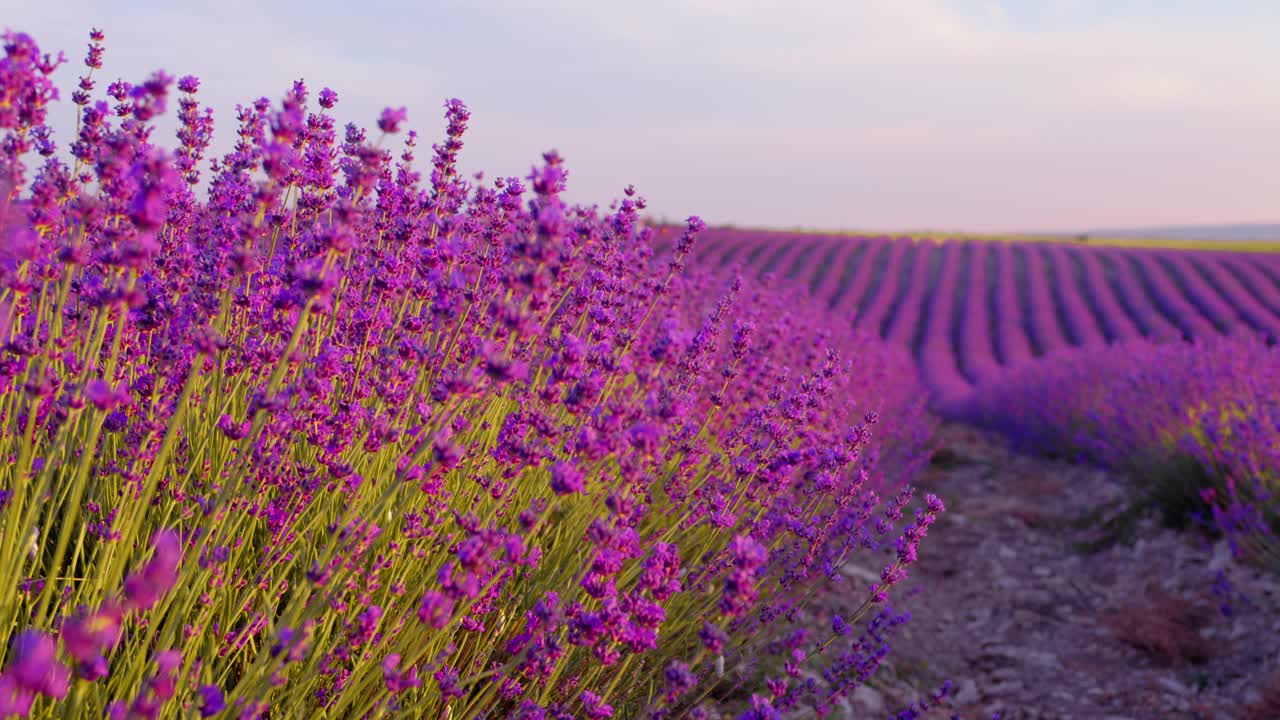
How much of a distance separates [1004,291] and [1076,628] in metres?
17.5

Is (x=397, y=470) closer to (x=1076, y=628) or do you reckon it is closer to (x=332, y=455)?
(x=332, y=455)

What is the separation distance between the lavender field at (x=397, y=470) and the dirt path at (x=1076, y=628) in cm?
5

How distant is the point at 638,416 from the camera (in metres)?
1.77

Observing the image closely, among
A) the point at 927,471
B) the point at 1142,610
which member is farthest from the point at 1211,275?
the point at 1142,610

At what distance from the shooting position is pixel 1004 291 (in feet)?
67.8

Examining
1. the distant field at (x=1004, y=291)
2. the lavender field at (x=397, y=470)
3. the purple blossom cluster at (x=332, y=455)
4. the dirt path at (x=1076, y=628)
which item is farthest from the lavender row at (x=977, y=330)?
the purple blossom cluster at (x=332, y=455)

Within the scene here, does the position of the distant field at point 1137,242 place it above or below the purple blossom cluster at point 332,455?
above

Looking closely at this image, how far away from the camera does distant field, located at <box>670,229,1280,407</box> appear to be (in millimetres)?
15938

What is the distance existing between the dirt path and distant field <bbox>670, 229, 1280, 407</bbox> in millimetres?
6965

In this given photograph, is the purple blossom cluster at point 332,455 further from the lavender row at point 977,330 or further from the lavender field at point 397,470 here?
the lavender row at point 977,330

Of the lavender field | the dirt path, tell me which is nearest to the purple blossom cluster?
the lavender field

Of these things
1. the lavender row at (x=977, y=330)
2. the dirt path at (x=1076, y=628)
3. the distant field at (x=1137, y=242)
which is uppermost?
the distant field at (x=1137, y=242)

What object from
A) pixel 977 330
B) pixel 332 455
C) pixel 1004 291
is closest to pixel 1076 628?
pixel 332 455

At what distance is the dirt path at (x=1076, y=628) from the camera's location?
3789 mm
